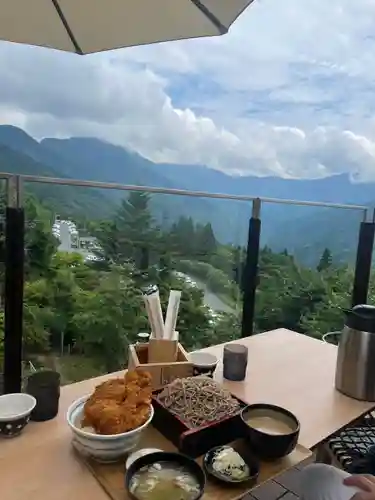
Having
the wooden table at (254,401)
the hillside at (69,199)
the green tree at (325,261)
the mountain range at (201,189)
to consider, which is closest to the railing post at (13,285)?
the hillside at (69,199)

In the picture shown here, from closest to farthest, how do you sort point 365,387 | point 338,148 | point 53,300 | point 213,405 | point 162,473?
point 162,473 < point 213,405 < point 365,387 < point 53,300 < point 338,148

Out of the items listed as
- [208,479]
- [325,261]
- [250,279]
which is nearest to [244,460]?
[208,479]

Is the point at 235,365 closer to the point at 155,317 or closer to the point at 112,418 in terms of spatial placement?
the point at 155,317

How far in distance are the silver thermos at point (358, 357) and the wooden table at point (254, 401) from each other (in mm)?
37

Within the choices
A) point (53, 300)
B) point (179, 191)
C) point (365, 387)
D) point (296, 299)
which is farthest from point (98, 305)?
point (296, 299)

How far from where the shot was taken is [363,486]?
0.84 meters

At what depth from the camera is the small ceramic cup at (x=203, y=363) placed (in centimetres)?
123

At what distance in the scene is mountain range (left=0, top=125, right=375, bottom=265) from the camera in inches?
89.5

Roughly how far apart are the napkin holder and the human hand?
0.49 m

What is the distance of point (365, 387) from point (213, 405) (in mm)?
568

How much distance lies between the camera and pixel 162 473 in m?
0.81

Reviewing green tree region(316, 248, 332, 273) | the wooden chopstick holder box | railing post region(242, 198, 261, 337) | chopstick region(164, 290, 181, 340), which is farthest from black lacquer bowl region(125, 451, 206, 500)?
green tree region(316, 248, 332, 273)

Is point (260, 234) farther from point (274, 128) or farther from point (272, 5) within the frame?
point (272, 5)

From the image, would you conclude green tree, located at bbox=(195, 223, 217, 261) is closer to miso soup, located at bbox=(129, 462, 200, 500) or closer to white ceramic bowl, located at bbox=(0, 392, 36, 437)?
white ceramic bowl, located at bbox=(0, 392, 36, 437)
